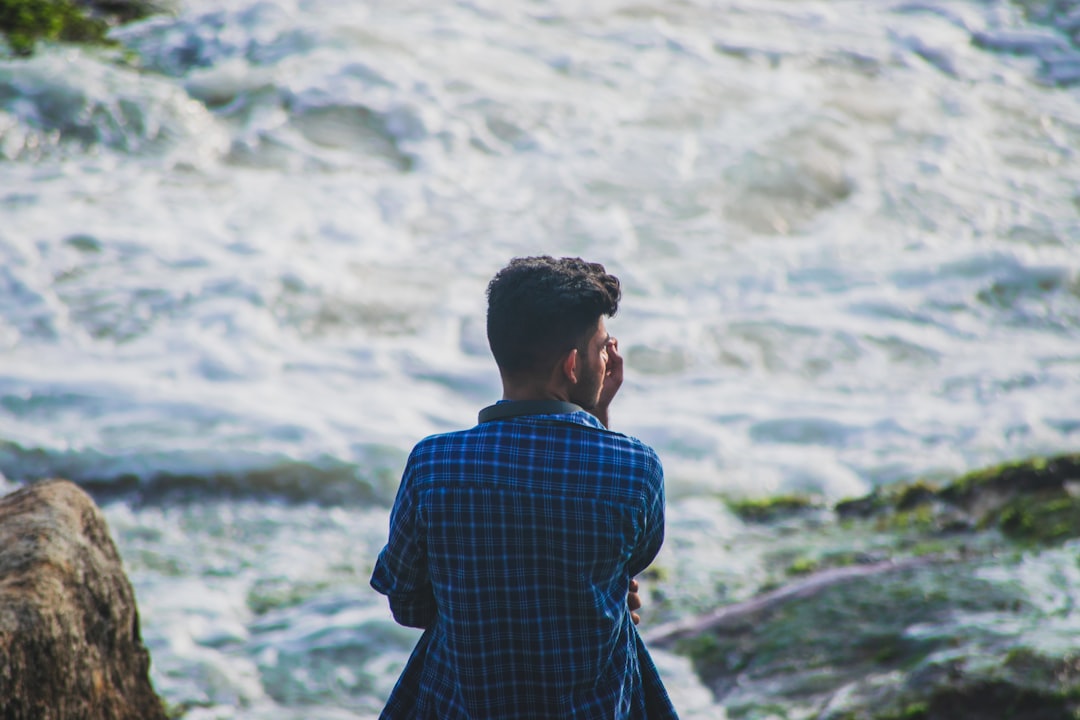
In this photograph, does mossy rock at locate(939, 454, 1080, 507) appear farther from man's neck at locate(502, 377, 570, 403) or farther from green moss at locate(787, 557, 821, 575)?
man's neck at locate(502, 377, 570, 403)

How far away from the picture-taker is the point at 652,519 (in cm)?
221

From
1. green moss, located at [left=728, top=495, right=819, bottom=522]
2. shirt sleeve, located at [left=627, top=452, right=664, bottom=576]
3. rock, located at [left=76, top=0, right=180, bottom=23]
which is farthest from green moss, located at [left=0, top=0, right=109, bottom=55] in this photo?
shirt sleeve, located at [left=627, top=452, right=664, bottom=576]

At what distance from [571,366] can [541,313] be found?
0.41ft

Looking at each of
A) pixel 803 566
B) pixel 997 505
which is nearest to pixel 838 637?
pixel 803 566

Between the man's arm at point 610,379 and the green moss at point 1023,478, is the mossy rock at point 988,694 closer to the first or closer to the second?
the green moss at point 1023,478

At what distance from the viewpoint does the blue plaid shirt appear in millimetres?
2107

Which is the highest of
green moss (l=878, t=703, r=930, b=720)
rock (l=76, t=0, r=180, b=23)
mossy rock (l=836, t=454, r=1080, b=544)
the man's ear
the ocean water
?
the man's ear

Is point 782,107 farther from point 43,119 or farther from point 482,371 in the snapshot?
point 43,119

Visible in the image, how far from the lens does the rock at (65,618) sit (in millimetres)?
2832

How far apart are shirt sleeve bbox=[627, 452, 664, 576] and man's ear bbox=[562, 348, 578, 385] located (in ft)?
0.71

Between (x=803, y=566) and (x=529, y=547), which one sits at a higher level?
A: (x=529, y=547)

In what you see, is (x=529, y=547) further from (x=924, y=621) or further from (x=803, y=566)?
(x=803, y=566)

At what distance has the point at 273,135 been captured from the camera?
1209 centimetres

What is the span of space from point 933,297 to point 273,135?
22.8 feet
